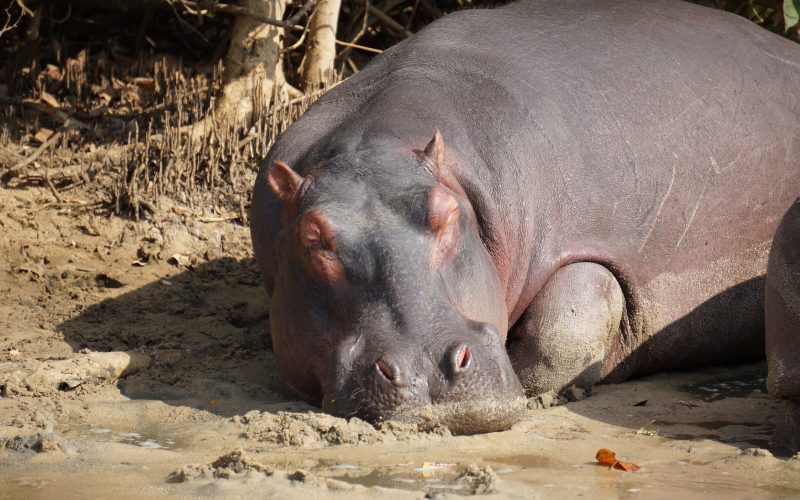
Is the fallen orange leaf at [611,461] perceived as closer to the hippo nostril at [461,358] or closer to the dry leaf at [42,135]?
the hippo nostril at [461,358]

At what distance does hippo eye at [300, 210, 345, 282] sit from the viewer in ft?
14.3

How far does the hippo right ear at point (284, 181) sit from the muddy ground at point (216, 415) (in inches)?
29.8

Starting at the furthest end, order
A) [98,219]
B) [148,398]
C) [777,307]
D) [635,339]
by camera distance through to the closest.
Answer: [98,219], [635,339], [148,398], [777,307]

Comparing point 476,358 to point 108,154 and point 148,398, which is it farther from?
point 108,154

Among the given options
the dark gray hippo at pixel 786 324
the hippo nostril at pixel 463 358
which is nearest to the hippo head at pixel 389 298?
the hippo nostril at pixel 463 358

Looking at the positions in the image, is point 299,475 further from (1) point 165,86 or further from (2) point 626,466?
(1) point 165,86

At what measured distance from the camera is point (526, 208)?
508cm

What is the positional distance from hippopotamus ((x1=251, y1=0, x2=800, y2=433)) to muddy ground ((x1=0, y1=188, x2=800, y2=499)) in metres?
0.18

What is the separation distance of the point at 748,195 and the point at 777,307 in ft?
4.95

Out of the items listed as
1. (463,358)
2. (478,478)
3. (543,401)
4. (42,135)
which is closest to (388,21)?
(42,135)

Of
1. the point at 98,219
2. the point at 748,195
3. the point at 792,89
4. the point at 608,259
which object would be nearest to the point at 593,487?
the point at 608,259

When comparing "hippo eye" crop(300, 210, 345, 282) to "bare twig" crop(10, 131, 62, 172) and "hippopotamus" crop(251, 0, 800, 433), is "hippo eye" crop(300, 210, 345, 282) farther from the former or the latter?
"bare twig" crop(10, 131, 62, 172)

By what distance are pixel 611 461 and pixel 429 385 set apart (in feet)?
1.98

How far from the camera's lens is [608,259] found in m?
5.38
